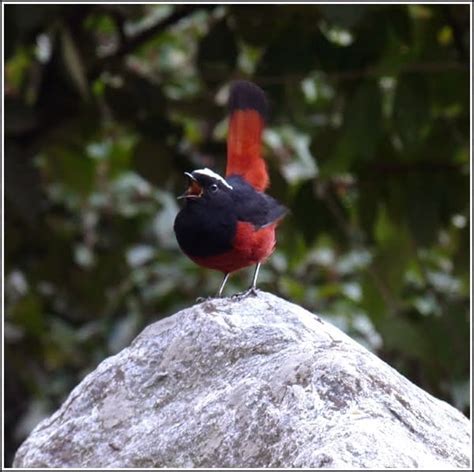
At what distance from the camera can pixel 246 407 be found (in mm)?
2742

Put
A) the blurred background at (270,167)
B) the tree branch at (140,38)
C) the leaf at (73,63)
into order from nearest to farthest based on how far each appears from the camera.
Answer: the leaf at (73,63) → the blurred background at (270,167) → the tree branch at (140,38)

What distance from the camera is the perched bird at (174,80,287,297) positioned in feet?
12.2

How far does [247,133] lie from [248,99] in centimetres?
13

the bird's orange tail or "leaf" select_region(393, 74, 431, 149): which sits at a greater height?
the bird's orange tail

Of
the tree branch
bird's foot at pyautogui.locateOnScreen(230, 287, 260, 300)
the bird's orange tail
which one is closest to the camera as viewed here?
bird's foot at pyautogui.locateOnScreen(230, 287, 260, 300)

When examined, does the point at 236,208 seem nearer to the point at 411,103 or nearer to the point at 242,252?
the point at 242,252

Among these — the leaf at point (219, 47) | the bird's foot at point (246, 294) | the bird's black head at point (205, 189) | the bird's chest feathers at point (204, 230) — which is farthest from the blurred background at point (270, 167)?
the bird's foot at point (246, 294)

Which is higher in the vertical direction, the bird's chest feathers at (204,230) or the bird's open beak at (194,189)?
the bird's open beak at (194,189)

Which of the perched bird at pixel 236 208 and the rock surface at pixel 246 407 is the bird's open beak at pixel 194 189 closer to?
the perched bird at pixel 236 208

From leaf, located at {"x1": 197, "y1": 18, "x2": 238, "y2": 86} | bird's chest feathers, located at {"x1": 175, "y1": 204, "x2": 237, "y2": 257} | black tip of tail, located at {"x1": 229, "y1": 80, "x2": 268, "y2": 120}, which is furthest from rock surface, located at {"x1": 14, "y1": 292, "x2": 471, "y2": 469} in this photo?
leaf, located at {"x1": 197, "y1": 18, "x2": 238, "y2": 86}

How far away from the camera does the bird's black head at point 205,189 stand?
3.81m

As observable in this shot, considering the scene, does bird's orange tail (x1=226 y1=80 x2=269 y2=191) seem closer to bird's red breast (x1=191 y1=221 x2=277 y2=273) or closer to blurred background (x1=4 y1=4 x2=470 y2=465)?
bird's red breast (x1=191 y1=221 x2=277 y2=273)

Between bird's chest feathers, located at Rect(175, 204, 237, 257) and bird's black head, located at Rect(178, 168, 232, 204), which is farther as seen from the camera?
bird's black head, located at Rect(178, 168, 232, 204)

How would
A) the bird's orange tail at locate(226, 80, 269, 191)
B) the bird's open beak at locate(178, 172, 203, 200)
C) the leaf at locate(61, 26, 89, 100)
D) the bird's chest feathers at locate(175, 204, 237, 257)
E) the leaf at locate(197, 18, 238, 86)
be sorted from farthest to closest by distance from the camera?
the leaf at locate(197, 18, 238, 86) → the leaf at locate(61, 26, 89, 100) → the bird's orange tail at locate(226, 80, 269, 191) → the bird's open beak at locate(178, 172, 203, 200) → the bird's chest feathers at locate(175, 204, 237, 257)
